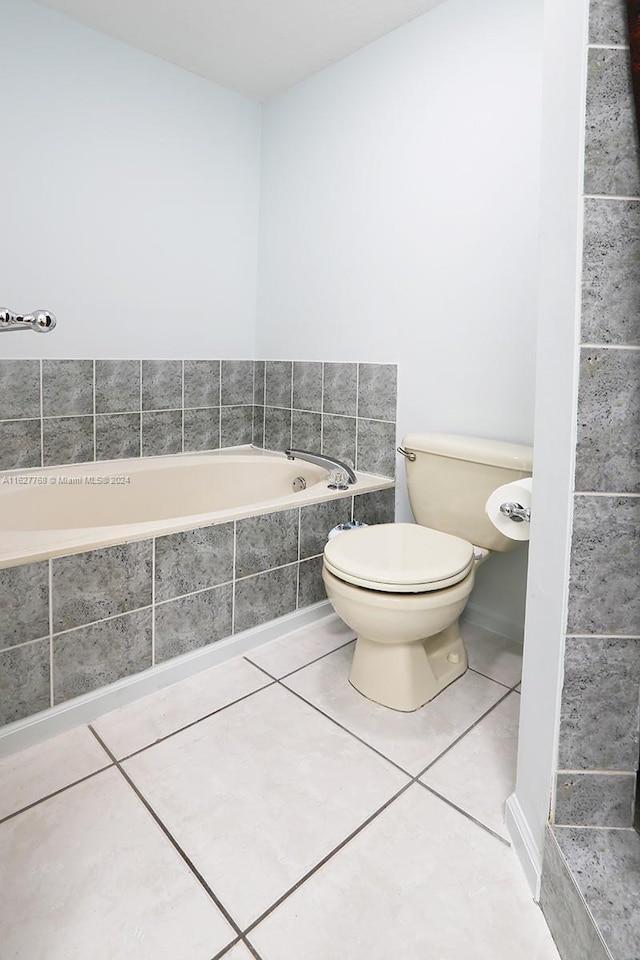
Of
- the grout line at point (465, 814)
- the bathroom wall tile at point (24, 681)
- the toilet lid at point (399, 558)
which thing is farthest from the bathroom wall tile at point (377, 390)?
the bathroom wall tile at point (24, 681)

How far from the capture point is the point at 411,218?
222 cm

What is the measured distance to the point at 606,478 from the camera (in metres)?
0.88

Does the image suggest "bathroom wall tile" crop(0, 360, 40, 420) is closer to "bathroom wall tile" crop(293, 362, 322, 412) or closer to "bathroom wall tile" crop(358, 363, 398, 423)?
"bathroom wall tile" crop(293, 362, 322, 412)

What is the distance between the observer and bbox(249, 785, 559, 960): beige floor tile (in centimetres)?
96

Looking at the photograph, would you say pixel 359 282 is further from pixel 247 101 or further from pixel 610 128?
pixel 610 128

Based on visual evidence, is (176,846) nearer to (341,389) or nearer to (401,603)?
(401,603)

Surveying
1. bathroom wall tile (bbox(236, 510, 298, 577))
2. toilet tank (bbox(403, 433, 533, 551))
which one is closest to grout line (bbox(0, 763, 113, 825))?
bathroom wall tile (bbox(236, 510, 298, 577))

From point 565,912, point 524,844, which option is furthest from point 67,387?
point 565,912

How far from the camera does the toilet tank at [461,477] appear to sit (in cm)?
176

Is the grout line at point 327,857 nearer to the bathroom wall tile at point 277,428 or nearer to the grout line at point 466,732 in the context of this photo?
the grout line at point 466,732

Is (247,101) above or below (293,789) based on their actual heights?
above

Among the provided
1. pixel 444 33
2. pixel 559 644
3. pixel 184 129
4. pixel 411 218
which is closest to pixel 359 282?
pixel 411 218

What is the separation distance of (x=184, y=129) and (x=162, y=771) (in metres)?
2.67

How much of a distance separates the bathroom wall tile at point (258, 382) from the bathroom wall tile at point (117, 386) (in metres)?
0.66
